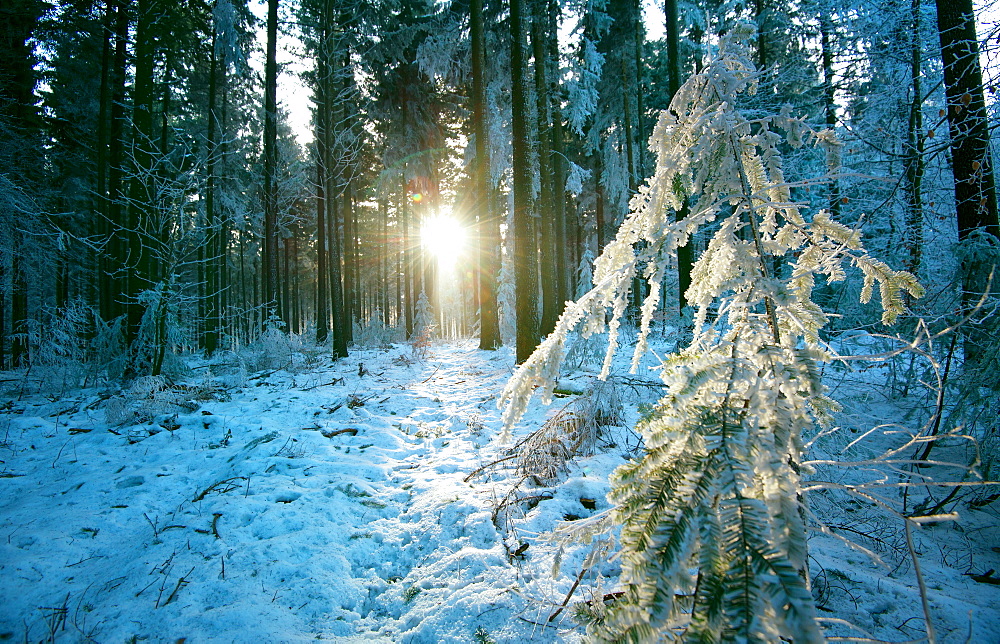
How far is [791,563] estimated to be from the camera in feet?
2.65

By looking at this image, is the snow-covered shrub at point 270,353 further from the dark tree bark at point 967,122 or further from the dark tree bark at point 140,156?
the dark tree bark at point 967,122

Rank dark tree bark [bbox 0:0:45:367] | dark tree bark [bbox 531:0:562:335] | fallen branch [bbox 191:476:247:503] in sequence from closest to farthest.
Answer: fallen branch [bbox 191:476:247:503]
dark tree bark [bbox 0:0:45:367]
dark tree bark [bbox 531:0:562:335]

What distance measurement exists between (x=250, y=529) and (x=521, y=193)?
6176 mm

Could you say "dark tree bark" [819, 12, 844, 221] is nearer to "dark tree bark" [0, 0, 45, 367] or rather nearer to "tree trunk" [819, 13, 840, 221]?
"tree trunk" [819, 13, 840, 221]

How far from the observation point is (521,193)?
7094 millimetres

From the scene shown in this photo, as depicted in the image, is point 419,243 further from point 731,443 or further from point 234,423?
point 731,443

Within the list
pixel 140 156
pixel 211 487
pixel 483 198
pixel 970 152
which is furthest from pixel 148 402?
pixel 970 152

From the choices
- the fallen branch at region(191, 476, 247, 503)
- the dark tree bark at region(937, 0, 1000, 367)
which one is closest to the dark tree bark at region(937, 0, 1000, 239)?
the dark tree bark at region(937, 0, 1000, 367)

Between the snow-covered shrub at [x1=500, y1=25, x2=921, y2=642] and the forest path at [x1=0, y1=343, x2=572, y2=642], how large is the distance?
3.78 feet

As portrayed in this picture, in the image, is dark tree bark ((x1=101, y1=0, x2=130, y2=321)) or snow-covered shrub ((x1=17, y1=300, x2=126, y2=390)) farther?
dark tree bark ((x1=101, y1=0, x2=130, y2=321))

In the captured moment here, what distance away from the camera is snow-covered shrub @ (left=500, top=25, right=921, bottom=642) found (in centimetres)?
82

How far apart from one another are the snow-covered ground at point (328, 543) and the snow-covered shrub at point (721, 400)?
343 millimetres

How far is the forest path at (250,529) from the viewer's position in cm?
187

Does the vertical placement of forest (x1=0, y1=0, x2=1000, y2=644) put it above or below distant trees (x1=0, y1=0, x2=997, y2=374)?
below
